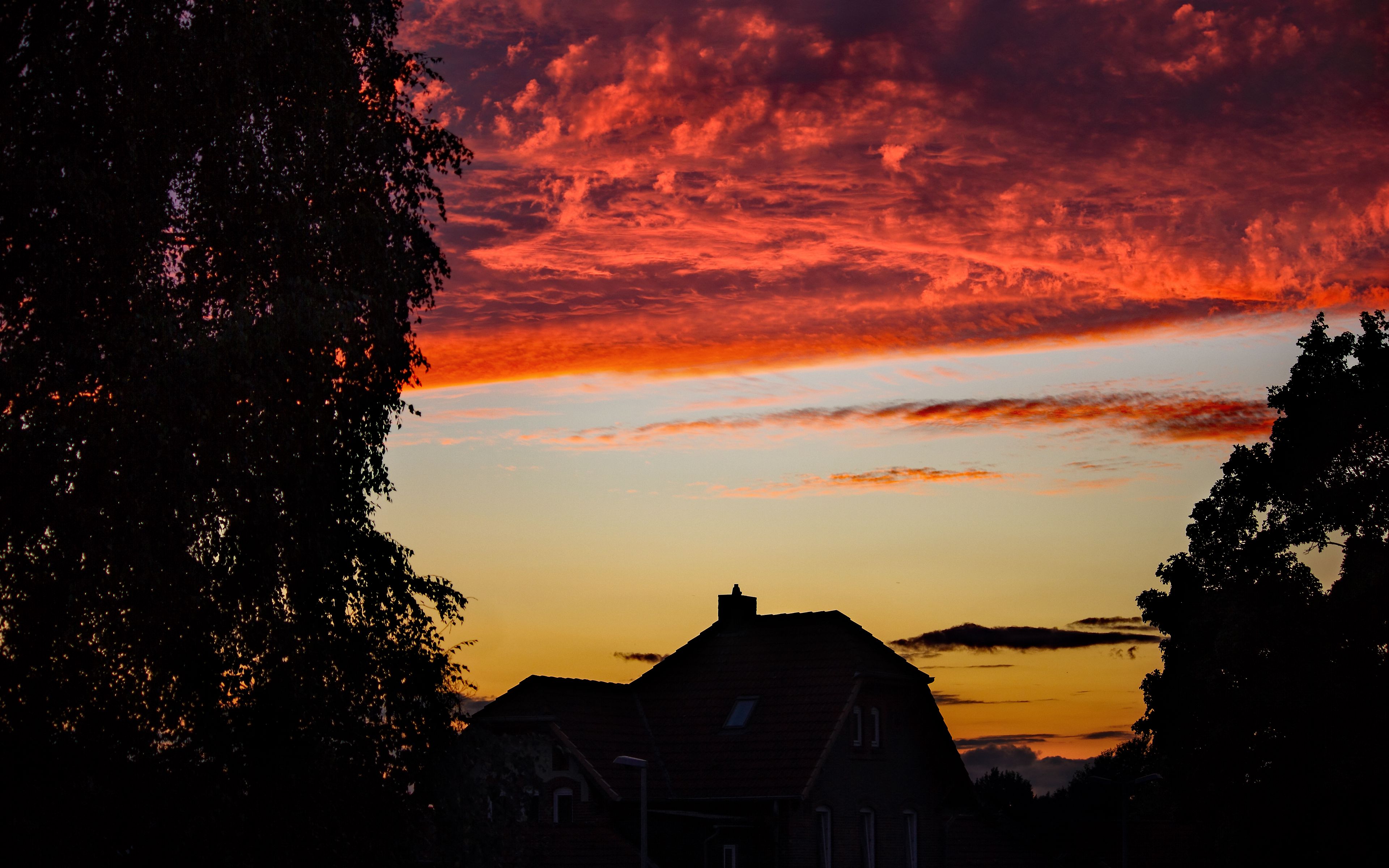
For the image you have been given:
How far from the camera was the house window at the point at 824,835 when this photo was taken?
135ft

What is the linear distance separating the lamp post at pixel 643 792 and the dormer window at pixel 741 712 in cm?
840

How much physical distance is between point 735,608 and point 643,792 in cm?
1533

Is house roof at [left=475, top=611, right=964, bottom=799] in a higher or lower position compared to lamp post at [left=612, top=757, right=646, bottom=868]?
higher

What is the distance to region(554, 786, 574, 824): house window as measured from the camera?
41125 mm

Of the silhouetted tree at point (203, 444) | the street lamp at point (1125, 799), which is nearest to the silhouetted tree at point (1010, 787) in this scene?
the street lamp at point (1125, 799)

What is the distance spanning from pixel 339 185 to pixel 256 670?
7978 millimetres

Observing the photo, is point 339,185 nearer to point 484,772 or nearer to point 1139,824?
point 484,772

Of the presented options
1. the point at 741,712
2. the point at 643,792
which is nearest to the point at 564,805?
the point at 741,712

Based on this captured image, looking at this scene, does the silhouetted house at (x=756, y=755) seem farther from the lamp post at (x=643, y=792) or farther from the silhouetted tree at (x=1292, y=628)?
the silhouetted tree at (x=1292, y=628)

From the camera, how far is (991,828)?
47750 millimetres

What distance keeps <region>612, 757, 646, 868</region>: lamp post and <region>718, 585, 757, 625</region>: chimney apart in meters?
14.0

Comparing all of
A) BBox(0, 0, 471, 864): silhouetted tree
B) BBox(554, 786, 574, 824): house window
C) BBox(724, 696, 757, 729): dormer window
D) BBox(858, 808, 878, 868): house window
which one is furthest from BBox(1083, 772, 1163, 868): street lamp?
BBox(0, 0, 471, 864): silhouetted tree

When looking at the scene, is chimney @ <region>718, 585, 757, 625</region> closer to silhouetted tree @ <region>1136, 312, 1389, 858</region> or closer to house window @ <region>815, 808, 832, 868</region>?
house window @ <region>815, 808, 832, 868</region>

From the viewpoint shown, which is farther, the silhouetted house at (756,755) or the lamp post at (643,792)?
the silhouetted house at (756,755)
